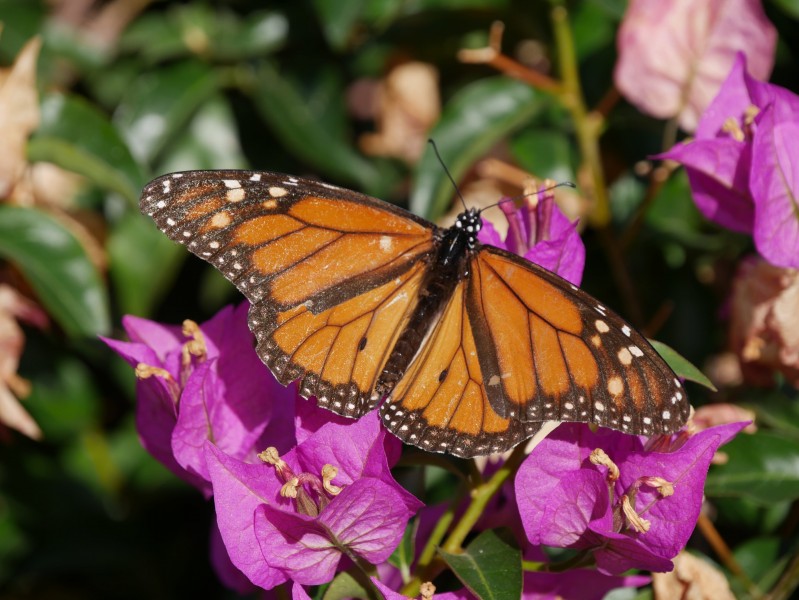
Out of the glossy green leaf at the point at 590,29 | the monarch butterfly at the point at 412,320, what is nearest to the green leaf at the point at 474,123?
the glossy green leaf at the point at 590,29

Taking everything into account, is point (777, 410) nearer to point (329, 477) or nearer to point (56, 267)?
point (329, 477)

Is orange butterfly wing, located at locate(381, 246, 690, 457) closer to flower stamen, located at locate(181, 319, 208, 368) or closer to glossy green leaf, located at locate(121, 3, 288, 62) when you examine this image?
flower stamen, located at locate(181, 319, 208, 368)

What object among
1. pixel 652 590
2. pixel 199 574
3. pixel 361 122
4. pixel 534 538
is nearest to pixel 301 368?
pixel 534 538

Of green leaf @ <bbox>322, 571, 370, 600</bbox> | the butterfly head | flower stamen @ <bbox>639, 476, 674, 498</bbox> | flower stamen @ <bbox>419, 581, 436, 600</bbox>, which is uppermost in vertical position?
the butterfly head

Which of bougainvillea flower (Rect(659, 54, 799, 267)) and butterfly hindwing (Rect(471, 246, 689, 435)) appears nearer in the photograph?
butterfly hindwing (Rect(471, 246, 689, 435))

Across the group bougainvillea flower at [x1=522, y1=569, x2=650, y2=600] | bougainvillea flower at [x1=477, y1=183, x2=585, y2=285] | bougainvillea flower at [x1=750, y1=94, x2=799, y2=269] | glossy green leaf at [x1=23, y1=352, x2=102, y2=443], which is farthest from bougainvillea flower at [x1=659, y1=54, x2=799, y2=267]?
glossy green leaf at [x1=23, y1=352, x2=102, y2=443]
